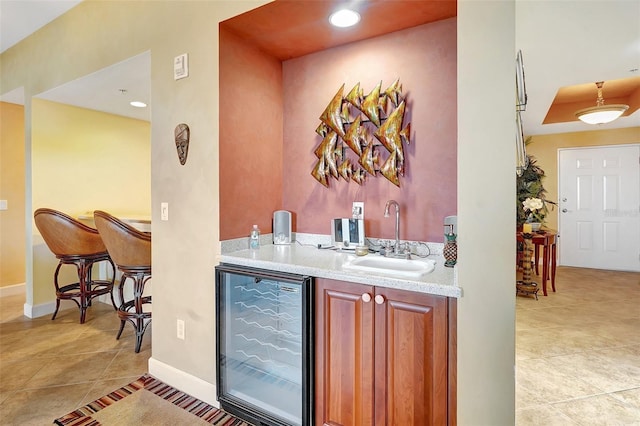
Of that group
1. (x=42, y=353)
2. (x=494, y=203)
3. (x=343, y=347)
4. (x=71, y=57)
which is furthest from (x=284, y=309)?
(x=71, y=57)

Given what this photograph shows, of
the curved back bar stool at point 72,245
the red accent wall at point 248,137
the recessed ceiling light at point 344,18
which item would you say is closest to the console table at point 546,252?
the recessed ceiling light at point 344,18

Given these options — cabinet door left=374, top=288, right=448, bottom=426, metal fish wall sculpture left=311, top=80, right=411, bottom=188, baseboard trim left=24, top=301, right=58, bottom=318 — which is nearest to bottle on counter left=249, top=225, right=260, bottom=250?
metal fish wall sculpture left=311, top=80, right=411, bottom=188

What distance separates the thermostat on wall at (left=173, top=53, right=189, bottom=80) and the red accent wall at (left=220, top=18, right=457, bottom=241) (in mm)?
288

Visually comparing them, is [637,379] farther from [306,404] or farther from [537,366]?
[306,404]

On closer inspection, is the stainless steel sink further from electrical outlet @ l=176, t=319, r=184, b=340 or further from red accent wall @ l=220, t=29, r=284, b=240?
electrical outlet @ l=176, t=319, r=184, b=340

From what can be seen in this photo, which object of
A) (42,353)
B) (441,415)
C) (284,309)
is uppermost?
(284,309)

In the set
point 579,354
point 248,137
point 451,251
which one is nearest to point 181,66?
point 248,137

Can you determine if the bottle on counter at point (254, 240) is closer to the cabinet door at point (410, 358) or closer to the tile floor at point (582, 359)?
the cabinet door at point (410, 358)

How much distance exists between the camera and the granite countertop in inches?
52.7

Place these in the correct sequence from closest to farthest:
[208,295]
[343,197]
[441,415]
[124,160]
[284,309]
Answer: [441,415], [284,309], [208,295], [343,197], [124,160]

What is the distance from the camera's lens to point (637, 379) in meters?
1.23

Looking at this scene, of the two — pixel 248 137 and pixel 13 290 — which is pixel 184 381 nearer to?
pixel 248 137

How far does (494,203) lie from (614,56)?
0.80 meters

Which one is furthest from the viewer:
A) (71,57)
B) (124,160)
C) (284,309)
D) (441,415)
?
(124,160)
